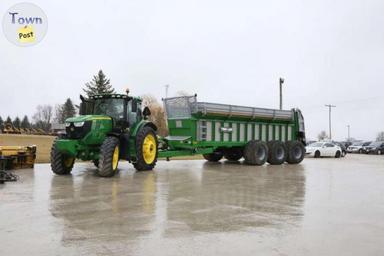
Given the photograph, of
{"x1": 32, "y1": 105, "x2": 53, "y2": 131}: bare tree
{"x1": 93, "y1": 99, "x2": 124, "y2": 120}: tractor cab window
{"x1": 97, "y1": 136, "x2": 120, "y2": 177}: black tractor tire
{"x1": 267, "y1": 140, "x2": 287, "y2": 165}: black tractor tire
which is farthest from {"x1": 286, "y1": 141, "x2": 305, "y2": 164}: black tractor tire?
{"x1": 32, "y1": 105, "x2": 53, "y2": 131}: bare tree

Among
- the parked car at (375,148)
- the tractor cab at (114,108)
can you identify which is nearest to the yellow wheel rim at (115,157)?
the tractor cab at (114,108)

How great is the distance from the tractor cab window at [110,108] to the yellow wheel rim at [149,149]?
131 cm

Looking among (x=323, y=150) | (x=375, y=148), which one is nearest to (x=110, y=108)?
(x=323, y=150)

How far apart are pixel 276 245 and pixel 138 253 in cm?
180

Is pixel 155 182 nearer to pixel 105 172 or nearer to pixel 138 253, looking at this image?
pixel 105 172

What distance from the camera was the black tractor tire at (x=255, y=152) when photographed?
1872 cm

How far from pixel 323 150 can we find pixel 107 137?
24.3 metres

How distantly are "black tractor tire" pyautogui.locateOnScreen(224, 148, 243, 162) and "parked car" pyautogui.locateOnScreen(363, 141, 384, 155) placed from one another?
94.8 ft

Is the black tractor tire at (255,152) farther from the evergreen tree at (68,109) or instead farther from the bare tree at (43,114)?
the bare tree at (43,114)

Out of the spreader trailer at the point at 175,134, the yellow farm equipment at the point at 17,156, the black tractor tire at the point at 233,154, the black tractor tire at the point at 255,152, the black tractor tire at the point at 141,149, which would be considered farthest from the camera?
the black tractor tire at the point at 233,154

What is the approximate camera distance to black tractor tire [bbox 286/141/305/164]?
821 inches

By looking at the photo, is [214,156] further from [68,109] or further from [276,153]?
[68,109]

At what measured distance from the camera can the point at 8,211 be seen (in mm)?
6996

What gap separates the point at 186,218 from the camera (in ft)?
21.9
